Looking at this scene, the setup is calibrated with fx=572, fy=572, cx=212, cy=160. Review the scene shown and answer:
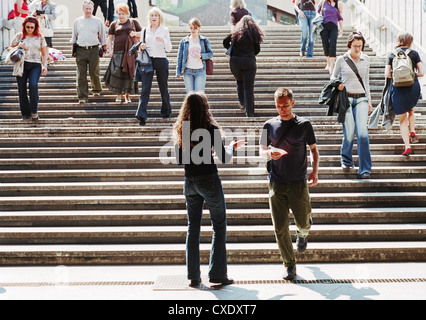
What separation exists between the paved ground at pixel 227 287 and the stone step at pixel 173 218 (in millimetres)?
844

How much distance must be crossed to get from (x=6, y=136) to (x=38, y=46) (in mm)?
1784

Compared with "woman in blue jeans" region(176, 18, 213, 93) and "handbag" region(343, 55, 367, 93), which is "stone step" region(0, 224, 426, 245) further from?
"woman in blue jeans" region(176, 18, 213, 93)

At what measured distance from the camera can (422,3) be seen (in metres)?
10.7

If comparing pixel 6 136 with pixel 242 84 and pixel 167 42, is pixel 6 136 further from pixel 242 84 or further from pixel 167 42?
pixel 242 84

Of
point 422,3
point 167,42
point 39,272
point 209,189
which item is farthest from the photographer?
point 422,3

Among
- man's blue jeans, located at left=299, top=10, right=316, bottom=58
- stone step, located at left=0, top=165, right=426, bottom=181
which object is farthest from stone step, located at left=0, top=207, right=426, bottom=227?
man's blue jeans, located at left=299, top=10, right=316, bottom=58

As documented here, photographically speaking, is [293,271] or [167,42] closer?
[293,271]

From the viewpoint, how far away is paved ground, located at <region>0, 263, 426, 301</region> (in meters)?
4.64

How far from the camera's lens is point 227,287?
4.90m

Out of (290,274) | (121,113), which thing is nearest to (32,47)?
(121,113)

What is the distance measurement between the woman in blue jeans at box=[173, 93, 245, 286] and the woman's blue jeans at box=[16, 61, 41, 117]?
515 centimetres

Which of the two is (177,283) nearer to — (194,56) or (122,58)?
(194,56)

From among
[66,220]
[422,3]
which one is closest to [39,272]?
[66,220]

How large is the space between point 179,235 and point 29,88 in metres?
4.66
